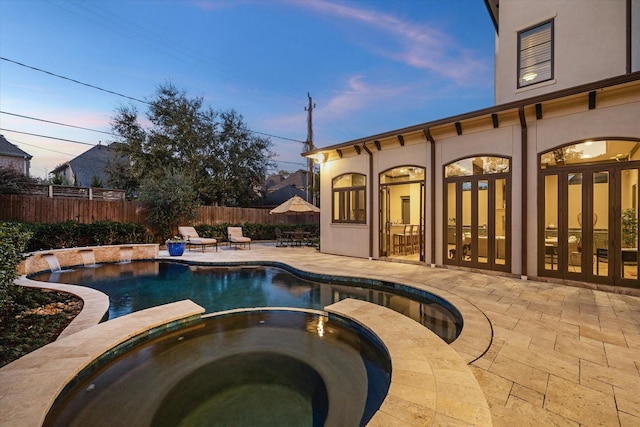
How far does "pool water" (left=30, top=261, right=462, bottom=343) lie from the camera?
4.82 m

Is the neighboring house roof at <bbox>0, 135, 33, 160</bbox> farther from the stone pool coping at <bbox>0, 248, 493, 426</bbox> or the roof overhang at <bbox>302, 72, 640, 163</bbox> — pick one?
the stone pool coping at <bbox>0, 248, 493, 426</bbox>

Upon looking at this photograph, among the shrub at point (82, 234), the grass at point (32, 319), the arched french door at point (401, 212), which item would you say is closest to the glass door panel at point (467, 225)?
the arched french door at point (401, 212)

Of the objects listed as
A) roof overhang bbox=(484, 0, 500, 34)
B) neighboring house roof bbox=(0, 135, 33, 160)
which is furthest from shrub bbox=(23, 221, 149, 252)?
neighboring house roof bbox=(0, 135, 33, 160)

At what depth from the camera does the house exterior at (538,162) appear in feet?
17.1

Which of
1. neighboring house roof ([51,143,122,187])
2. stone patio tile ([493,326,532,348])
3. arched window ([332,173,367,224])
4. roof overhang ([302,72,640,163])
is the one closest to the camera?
stone patio tile ([493,326,532,348])

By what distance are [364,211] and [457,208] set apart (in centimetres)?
282

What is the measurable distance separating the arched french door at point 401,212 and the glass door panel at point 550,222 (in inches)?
108

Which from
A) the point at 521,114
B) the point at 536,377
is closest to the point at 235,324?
the point at 536,377

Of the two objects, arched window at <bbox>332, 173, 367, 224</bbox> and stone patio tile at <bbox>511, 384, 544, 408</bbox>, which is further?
arched window at <bbox>332, 173, 367, 224</bbox>

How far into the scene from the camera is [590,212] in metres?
5.41

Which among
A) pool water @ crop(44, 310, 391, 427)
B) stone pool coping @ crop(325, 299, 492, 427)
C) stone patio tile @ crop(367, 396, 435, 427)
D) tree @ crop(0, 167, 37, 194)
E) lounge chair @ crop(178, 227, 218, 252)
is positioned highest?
tree @ crop(0, 167, 37, 194)

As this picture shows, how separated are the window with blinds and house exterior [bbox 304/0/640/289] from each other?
25mm

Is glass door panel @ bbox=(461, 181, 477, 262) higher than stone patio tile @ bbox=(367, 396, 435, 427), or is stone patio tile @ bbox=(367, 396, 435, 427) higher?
glass door panel @ bbox=(461, 181, 477, 262)

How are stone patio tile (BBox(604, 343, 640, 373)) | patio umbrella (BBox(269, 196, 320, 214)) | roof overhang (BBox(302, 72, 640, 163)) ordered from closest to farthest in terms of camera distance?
stone patio tile (BBox(604, 343, 640, 373)) < roof overhang (BBox(302, 72, 640, 163)) < patio umbrella (BBox(269, 196, 320, 214))
